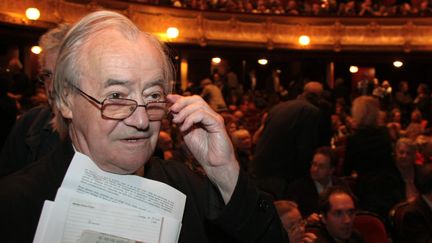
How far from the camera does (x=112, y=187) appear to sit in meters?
1.49

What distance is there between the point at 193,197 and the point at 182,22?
608 inches

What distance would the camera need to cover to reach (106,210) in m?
1.44

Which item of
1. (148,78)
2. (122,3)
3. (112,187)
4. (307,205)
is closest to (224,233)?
(112,187)

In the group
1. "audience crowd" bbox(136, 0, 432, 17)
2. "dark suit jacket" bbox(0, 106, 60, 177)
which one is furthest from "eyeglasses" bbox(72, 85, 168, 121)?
"audience crowd" bbox(136, 0, 432, 17)

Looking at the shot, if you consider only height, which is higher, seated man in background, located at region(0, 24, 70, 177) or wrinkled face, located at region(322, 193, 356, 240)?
seated man in background, located at region(0, 24, 70, 177)

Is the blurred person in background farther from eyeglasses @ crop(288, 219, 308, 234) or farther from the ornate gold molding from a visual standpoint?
the ornate gold molding

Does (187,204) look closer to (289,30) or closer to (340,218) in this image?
(340,218)

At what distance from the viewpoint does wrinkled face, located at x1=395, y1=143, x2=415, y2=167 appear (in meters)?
6.03

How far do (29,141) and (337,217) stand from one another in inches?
94.7

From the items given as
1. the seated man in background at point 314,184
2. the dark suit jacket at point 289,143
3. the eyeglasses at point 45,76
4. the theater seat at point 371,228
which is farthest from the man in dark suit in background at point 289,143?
the eyeglasses at point 45,76

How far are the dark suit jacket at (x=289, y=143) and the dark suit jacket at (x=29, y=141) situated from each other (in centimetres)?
359

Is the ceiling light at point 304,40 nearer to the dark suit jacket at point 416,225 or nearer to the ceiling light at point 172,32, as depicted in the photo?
the ceiling light at point 172,32

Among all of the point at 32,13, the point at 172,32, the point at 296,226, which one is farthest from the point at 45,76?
the point at 172,32

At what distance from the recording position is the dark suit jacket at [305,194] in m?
5.43
